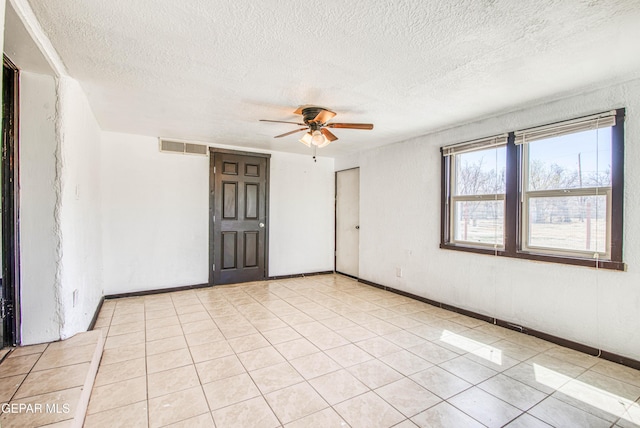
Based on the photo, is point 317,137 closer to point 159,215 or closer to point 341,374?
point 341,374

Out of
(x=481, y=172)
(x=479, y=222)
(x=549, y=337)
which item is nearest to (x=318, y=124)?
(x=481, y=172)

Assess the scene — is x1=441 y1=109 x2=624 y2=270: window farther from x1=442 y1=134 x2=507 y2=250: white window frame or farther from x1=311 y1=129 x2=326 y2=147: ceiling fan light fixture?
x1=311 y1=129 x2=326 y2=147: ceiling fan light fixture

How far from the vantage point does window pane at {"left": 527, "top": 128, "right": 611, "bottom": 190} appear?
271cm

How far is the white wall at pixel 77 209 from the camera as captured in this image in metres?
2.38

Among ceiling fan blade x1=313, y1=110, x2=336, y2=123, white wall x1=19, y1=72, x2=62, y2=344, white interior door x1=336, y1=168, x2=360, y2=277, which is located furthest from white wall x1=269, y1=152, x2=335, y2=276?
white wall x1=19, y1=72, x2=62, y2=344

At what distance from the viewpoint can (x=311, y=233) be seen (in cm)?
590

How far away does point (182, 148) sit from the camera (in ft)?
15.3

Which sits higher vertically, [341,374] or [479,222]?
[479,222]

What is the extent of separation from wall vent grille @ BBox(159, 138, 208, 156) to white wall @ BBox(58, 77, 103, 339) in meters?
1.04

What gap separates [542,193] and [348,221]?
10.7ft

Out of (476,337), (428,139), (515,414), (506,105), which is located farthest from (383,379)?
(428,139)

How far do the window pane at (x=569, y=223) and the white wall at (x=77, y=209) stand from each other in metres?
4.18

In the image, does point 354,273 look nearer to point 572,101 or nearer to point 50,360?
point 572,101

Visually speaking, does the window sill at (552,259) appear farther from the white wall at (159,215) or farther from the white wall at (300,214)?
the white wall at (159,215)
